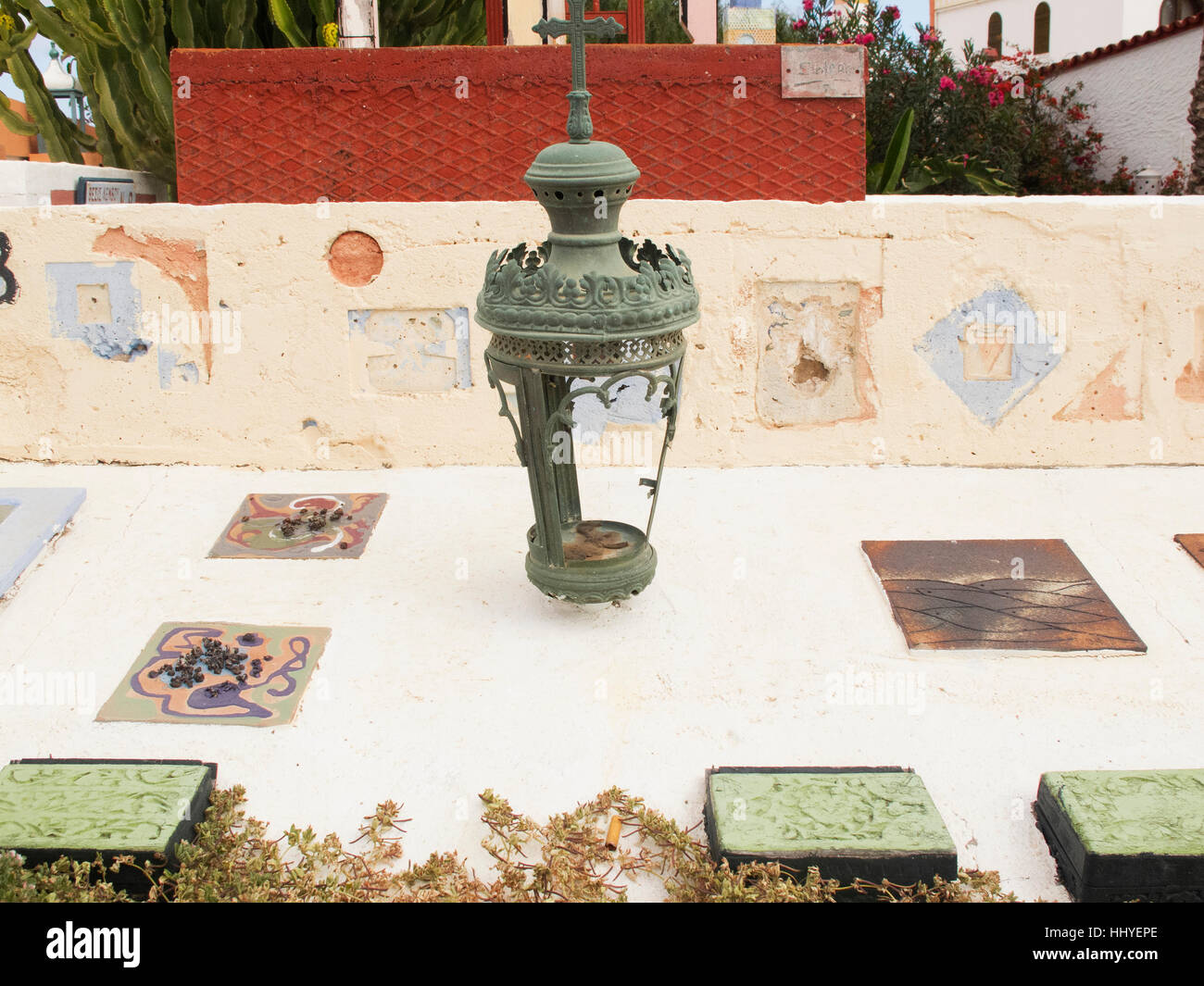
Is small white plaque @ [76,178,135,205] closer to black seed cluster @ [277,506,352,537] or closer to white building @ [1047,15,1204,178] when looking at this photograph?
black seed cluster @ [277,506,352,537]

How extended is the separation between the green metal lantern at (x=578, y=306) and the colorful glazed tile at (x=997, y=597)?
3.52 ft

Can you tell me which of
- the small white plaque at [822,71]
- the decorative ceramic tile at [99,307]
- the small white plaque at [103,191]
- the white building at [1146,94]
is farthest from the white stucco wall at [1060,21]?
the decorative ceramic tile at [99,307]

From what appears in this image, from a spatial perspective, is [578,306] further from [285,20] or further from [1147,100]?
[1147,100]

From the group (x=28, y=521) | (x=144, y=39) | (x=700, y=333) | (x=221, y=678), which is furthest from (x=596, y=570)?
(x=144, y=39)

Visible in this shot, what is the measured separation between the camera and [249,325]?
18.6 feet

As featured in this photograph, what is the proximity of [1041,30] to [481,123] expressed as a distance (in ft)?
68.9

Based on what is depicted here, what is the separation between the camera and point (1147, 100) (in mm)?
14023

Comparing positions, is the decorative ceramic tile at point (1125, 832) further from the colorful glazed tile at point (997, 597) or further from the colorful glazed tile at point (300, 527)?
the colorful glazed tile at point (300, 527)

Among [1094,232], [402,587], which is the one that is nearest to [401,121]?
[402,587]

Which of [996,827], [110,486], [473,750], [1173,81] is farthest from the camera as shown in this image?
[1173,81]

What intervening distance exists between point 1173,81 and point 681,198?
1018 cm

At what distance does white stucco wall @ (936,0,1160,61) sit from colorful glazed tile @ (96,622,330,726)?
58.7ft

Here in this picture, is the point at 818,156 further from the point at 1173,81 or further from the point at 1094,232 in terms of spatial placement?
the point at 1173,81

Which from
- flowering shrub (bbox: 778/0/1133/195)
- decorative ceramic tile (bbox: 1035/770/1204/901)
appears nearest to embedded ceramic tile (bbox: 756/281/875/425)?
decorative ceramic tile (bbox: 1035/770/1204/901)
